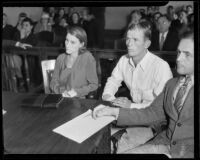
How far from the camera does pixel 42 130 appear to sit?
4.18 ft

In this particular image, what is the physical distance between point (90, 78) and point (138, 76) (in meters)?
0.26

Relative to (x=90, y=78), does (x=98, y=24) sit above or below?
above

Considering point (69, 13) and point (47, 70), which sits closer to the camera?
point (69, 13)

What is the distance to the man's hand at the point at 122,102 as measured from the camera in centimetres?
145

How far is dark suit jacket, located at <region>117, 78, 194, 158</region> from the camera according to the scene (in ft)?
4.32

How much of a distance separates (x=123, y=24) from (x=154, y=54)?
0.22m

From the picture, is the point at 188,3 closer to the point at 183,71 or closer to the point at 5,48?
the point at 183,71

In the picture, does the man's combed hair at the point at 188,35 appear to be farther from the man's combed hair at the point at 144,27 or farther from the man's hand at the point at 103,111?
the man's hand at the point at 103,111

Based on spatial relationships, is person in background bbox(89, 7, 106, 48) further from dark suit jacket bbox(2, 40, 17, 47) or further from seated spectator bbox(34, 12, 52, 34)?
dark suit jacket bbox(2, 40, 17, 47)

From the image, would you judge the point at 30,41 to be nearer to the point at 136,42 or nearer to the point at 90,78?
the point at 90,78

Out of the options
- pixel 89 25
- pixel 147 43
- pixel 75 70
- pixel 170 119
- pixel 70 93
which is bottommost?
pixel 170 119

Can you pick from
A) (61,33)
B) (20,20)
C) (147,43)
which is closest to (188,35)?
(147,43)

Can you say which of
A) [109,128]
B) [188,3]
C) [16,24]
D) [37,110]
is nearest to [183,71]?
[188,3]
